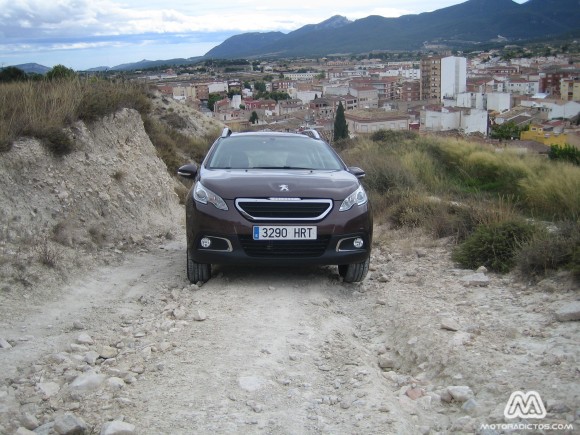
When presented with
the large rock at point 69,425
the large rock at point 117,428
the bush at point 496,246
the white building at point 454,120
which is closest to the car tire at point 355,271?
the bush at point 496,246

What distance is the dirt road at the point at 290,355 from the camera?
3.67 m

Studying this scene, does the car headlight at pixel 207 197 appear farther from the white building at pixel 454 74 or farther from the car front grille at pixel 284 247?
the white building at pixel 454 74

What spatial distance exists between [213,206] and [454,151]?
12034mm

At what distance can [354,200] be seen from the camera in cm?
640

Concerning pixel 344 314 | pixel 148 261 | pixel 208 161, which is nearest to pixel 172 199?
pixel 148 261

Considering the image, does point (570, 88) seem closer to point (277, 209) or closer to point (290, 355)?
point (277, 209)

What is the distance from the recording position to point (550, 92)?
101 meters

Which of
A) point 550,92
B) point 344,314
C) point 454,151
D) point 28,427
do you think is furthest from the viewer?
point 550,92

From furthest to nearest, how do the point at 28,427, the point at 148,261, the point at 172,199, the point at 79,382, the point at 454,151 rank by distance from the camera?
1. the point at 454,151
2. the point at 172,199
3. the point at 148,261
4. the point at 79,382
5. the point at 28,427

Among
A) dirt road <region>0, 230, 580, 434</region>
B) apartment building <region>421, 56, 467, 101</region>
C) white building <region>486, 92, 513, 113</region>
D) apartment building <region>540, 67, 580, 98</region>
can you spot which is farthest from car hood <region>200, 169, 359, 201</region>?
apartment building <region>421, 56, 467, 101</region>

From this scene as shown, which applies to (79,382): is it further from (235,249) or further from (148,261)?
(148,261)

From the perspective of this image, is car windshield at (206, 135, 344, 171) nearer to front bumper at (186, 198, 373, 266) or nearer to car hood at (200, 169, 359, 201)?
car hood at (200, 169, 359, 201)

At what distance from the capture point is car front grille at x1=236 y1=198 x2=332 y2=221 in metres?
6.08

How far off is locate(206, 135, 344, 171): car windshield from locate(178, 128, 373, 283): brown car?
0.52 meters
